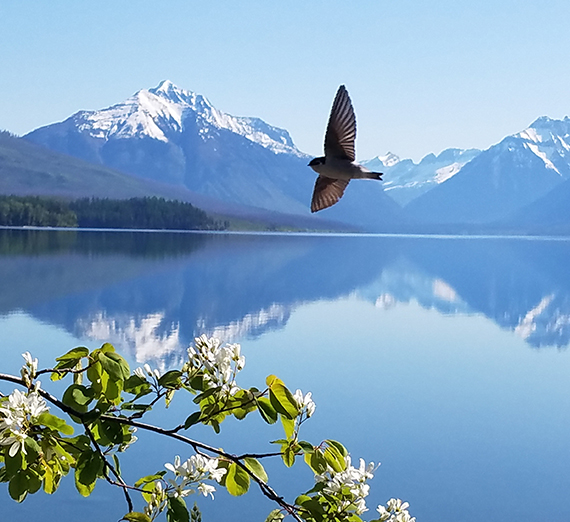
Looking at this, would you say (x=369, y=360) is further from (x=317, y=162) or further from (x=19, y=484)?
(x=19, y=484)

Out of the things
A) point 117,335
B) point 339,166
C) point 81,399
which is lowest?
point 117,335


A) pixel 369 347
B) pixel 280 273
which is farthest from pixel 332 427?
pixel 280 273

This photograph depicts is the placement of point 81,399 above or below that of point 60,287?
above

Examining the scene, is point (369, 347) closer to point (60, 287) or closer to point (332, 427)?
point (332, 427)

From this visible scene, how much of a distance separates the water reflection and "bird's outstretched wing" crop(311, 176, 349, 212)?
45.0ft

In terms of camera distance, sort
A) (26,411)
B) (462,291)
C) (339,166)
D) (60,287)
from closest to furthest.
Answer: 1. (26,411)
2. (339,166)
3. (60,287)
4. (462,291)

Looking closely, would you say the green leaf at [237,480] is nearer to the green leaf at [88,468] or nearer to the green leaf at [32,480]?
the green leaf at [88,468]

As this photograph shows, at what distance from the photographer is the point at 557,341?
2039 centimetres

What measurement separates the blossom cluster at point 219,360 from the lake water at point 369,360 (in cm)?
509

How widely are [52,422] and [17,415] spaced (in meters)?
0.09

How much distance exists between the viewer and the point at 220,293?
3025 centimetres

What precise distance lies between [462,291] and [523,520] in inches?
1107

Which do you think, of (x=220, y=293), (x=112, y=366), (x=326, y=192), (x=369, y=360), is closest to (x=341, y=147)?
(x=326, y=192)

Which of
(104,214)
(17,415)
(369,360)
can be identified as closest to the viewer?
(17,415)
